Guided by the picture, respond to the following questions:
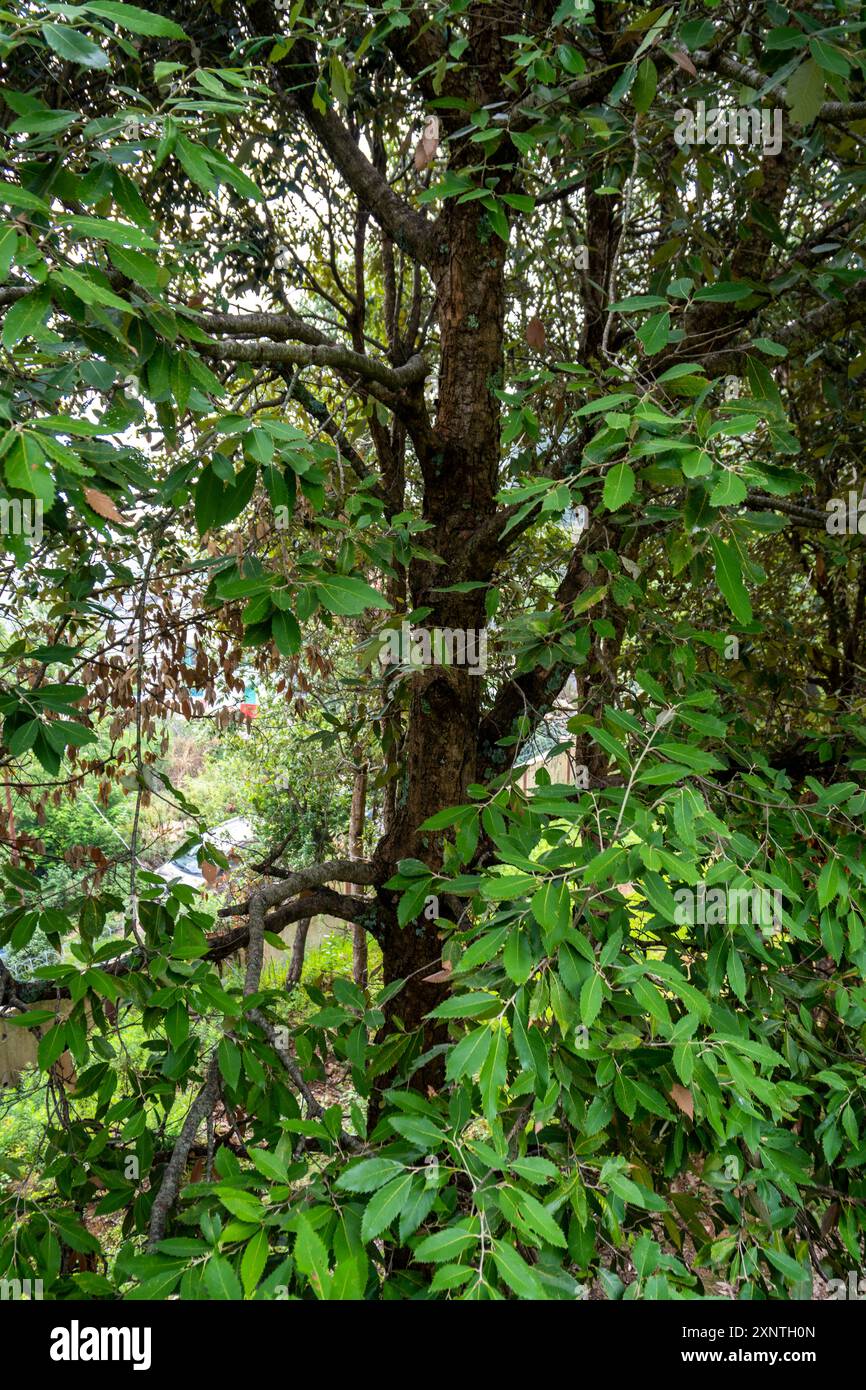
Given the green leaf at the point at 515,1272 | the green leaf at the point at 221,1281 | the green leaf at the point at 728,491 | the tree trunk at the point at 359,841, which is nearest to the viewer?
the green leaf at the point at 515,1272

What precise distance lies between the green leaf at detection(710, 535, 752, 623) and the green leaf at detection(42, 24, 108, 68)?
1.03 m

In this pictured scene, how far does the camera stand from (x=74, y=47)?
1.04 m

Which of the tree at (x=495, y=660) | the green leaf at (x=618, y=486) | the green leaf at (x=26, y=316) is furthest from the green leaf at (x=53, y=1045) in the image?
the green leaf at (x=618, y=486)

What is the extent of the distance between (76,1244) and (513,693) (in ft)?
5.48

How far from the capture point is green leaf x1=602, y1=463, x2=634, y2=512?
1.33m

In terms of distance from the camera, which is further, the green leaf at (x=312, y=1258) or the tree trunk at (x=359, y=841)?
the tree trunk at (x=359, y=841)

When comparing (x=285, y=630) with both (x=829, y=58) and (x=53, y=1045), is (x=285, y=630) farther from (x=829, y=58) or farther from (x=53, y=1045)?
(x=829, y=58)

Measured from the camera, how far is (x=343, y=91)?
1.93 m

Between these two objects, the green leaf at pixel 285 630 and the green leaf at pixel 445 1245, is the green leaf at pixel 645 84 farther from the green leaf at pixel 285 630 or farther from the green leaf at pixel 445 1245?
the green leaf at pixel 445 1245

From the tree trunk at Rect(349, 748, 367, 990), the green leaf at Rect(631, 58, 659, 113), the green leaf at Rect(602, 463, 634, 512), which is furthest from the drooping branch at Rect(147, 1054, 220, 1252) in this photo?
the tree trunk at Rect(349, 748, 367, 990)

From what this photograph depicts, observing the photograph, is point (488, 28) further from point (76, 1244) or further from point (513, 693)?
point (76, 1244)

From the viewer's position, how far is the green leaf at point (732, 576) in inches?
53.2

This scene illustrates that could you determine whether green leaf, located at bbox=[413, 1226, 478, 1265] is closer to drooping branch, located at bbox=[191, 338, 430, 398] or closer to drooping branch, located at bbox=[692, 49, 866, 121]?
drooping branch, located at bbox=[191, 338, 430, 398]

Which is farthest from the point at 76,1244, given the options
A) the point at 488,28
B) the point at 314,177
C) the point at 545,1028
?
the point at 314,177
